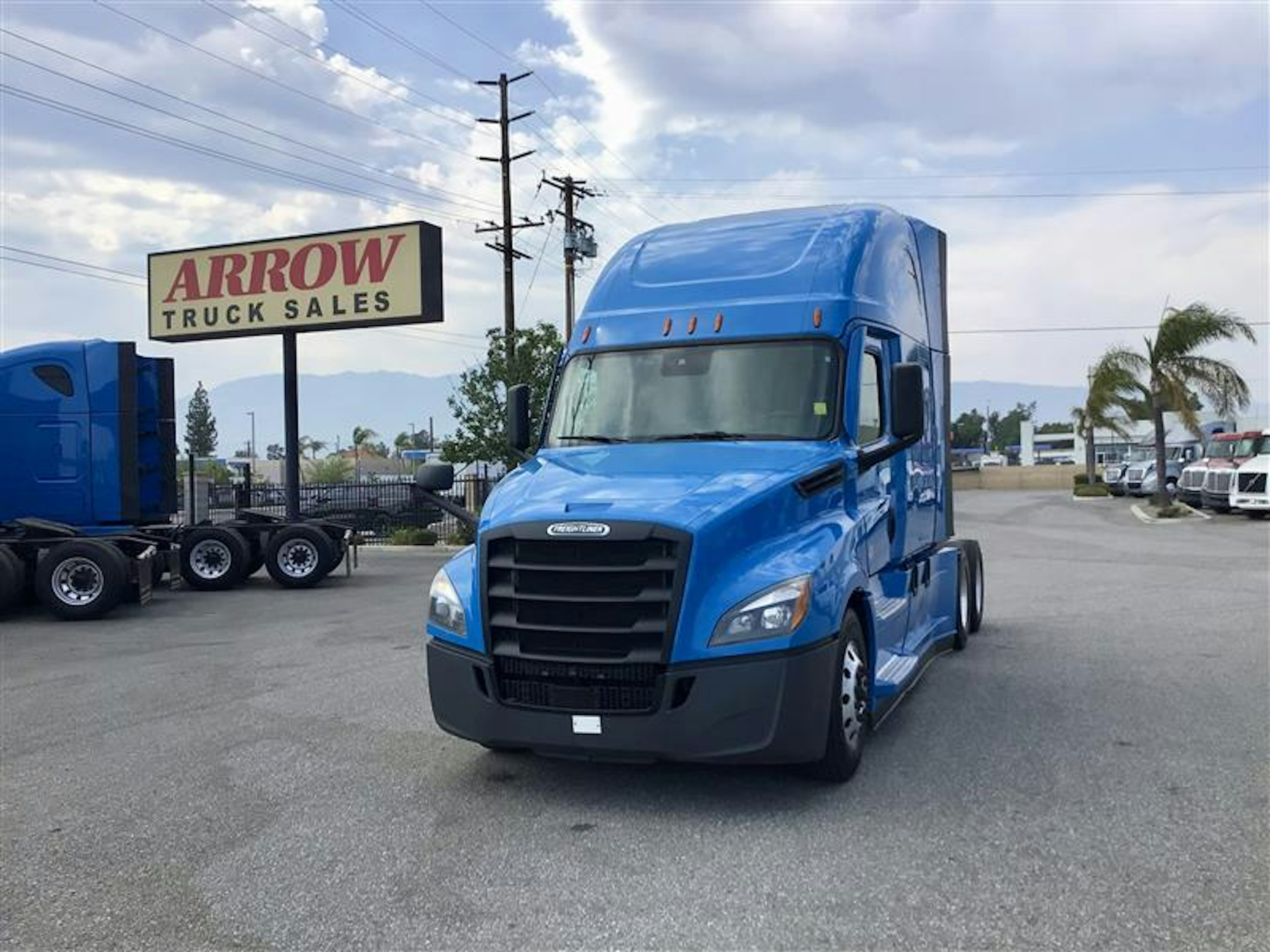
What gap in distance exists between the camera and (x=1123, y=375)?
112 feet

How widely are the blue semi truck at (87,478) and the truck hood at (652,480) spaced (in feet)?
32.6

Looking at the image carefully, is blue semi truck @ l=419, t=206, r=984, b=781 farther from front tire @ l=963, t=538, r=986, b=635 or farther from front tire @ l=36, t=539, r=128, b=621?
front tire @ l=36, t=539, r=128, b=621

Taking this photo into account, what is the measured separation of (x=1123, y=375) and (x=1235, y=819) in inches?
1288

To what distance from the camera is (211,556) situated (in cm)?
1631

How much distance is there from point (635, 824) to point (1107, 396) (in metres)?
36.8

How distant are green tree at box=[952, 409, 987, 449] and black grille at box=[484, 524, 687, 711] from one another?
139649 mm

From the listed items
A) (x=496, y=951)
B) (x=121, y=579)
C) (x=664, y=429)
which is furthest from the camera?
(x=121, y=579)

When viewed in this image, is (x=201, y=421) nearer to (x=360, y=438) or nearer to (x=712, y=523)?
(x=360, y=438)

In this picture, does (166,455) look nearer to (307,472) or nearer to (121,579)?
(121,579)

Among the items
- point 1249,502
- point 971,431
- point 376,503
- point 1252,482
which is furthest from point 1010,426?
point 376,503

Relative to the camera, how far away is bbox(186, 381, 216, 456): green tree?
393 feet

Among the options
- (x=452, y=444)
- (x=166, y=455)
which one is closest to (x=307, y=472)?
(x=452, y=444)

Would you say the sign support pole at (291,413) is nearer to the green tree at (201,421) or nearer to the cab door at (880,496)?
the cab door at (880,496)

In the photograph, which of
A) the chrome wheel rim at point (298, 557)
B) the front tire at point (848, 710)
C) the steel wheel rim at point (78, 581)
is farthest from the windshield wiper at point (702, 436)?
the chrome wheel rim at point (298, 557)
